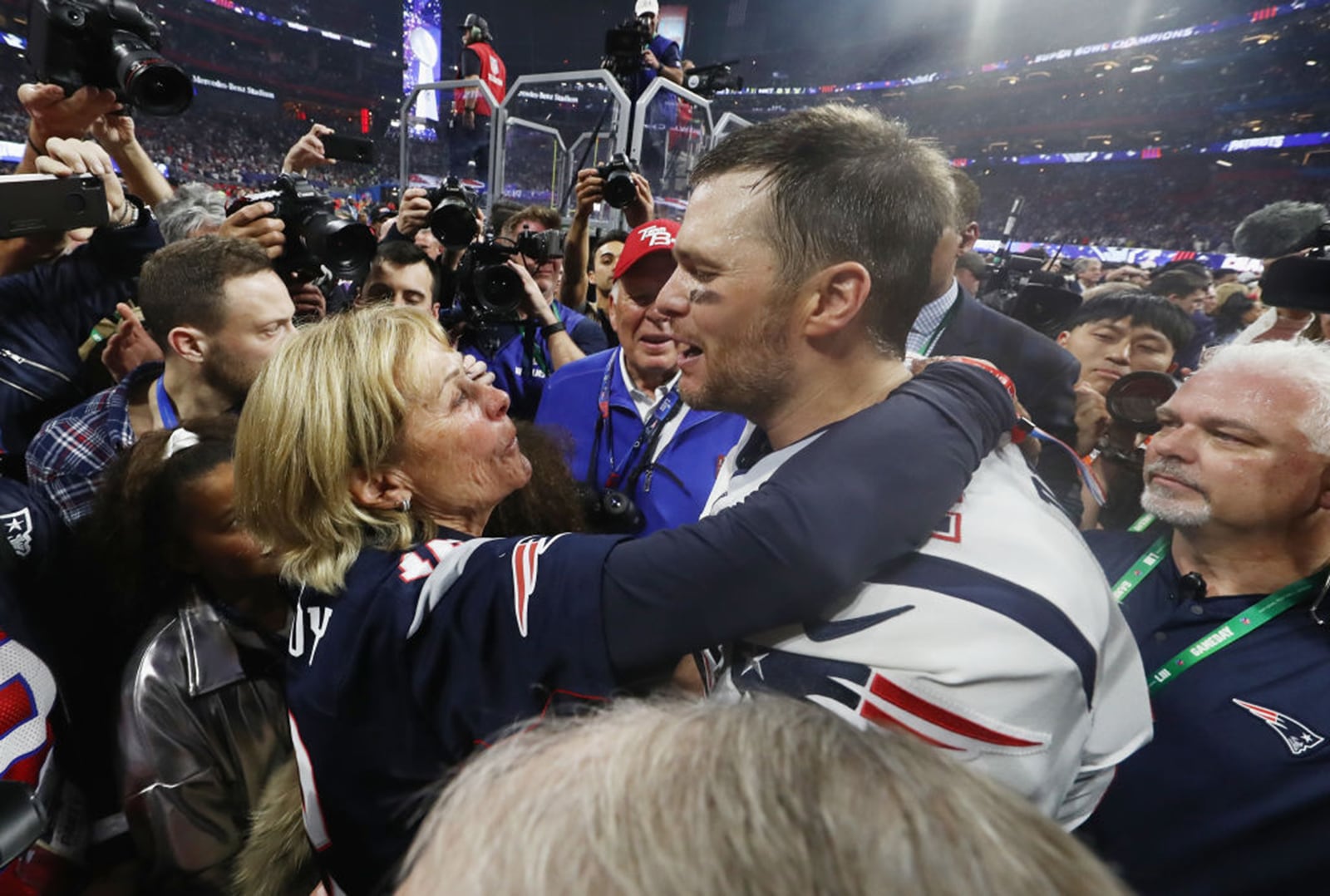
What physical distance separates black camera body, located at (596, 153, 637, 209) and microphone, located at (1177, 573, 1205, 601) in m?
2.28

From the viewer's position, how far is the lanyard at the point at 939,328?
2.68 m

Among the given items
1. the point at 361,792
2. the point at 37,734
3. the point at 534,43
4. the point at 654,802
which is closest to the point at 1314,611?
the point at 654,802

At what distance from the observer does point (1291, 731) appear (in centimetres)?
124

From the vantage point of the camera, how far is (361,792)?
1.03 metres

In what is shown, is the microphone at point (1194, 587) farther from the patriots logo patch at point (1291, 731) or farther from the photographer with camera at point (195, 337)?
the photographer with camera at point (195, 337)

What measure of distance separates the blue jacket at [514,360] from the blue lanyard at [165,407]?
105 centimetres

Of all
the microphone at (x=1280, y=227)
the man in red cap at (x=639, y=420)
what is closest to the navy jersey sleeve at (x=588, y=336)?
the man in red cap at (x=639, y=420)

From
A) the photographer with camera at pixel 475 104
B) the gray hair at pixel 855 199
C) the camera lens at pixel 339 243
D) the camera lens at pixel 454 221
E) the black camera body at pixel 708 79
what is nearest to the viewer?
the gray hair at pixel 855 199

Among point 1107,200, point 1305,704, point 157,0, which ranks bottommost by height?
point 1305,704

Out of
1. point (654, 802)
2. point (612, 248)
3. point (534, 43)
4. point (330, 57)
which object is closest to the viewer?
point (654, 802)

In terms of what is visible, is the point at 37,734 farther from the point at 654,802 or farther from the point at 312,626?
the point at 654,802

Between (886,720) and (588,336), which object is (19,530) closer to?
(886,720)

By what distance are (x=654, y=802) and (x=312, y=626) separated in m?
0.90

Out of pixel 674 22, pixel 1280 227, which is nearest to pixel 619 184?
pixel 1280 227
